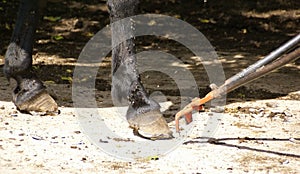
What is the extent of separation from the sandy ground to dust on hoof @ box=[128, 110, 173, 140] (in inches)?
2.5

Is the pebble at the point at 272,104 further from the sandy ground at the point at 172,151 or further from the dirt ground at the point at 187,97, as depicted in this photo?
the sandy ground at the point at 172,151

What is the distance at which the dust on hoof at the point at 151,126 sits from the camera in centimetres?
458

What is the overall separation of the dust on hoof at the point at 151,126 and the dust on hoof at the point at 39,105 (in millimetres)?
650

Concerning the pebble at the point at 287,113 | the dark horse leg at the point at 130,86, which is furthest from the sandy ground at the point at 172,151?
the dark horse leg at the point at 130,86

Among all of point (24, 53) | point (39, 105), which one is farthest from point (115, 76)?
point (24, 53)

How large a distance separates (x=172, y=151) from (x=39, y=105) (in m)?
1.10

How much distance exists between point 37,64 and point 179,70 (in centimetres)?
124

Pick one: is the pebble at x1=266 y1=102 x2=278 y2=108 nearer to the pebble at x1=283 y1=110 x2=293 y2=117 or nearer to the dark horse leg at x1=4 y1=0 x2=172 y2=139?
the pebble at x1=283 y1=110 x2=293 y2=117

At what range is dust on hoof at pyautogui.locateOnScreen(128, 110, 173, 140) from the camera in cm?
458

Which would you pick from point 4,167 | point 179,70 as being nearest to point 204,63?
point 179,70

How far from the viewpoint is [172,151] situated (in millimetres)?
4375

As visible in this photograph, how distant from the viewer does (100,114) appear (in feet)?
16.8

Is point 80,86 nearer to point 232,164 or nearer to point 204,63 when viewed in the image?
point 204,63

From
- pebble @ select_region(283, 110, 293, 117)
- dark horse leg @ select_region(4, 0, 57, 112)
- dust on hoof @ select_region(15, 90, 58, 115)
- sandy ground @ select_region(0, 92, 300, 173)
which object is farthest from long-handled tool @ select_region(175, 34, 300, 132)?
dark horse leg @ select_region(4, 0, 57, 112)
